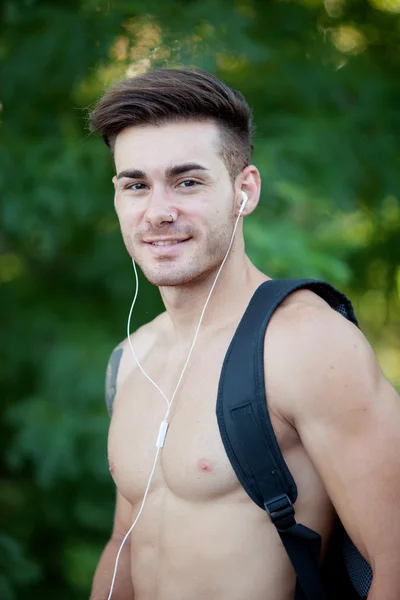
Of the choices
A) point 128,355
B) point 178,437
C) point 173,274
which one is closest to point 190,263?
point 173,274

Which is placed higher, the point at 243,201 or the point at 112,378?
the point at 243,201

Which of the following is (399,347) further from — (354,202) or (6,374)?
(6,374)

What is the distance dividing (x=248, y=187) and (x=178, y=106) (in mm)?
356

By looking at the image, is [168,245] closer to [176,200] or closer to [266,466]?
[176,200]

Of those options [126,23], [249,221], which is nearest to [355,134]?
[249,221]

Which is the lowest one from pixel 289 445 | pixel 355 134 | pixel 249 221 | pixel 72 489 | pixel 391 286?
pixel 72 489

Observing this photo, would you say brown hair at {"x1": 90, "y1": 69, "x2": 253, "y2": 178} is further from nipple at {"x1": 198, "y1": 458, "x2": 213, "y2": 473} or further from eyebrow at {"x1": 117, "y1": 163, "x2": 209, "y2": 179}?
nipple at {"x1": 198, "y1": 458, "x2": 213, "y2": 473}

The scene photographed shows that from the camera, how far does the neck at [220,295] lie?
2334 millimetres

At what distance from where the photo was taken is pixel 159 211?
2184 millimetres

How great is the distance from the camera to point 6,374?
17.5 ft

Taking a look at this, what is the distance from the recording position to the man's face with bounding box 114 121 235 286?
2205 millimetres

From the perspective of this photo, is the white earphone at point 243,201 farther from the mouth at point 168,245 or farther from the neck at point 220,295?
the mouth at point 168,245

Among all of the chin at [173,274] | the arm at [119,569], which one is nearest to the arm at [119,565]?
the arm at [119,569]

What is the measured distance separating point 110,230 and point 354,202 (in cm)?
164
